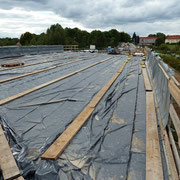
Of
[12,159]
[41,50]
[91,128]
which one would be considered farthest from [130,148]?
[41,50]

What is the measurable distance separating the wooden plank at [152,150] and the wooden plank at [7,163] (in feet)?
5.20

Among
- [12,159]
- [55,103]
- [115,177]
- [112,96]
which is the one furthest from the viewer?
[112,96]

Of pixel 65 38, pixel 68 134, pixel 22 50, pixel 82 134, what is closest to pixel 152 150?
pixel 82 134

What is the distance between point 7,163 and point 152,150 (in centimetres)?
199

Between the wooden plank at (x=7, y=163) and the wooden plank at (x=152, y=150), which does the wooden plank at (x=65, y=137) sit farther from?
the wooden plank at (x=152, y=150)

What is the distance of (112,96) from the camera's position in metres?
4.71

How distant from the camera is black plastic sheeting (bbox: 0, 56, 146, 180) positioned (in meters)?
2.11

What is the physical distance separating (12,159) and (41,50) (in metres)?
16.7

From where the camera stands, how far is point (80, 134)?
112 inches

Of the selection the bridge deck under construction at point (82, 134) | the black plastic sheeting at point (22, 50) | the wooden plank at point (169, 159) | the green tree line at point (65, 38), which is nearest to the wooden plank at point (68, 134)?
the bridge deck under construction at point (82, 134)

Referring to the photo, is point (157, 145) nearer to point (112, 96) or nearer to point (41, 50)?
point (112, 96)

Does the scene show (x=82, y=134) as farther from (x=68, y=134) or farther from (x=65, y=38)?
(x=65, y=38)

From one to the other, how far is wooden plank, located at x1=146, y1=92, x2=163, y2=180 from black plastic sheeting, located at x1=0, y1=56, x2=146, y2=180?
0.27ft

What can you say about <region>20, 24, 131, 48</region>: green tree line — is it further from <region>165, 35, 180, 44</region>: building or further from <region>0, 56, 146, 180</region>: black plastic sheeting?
<region>165, 35, 180, 44</region>: building
